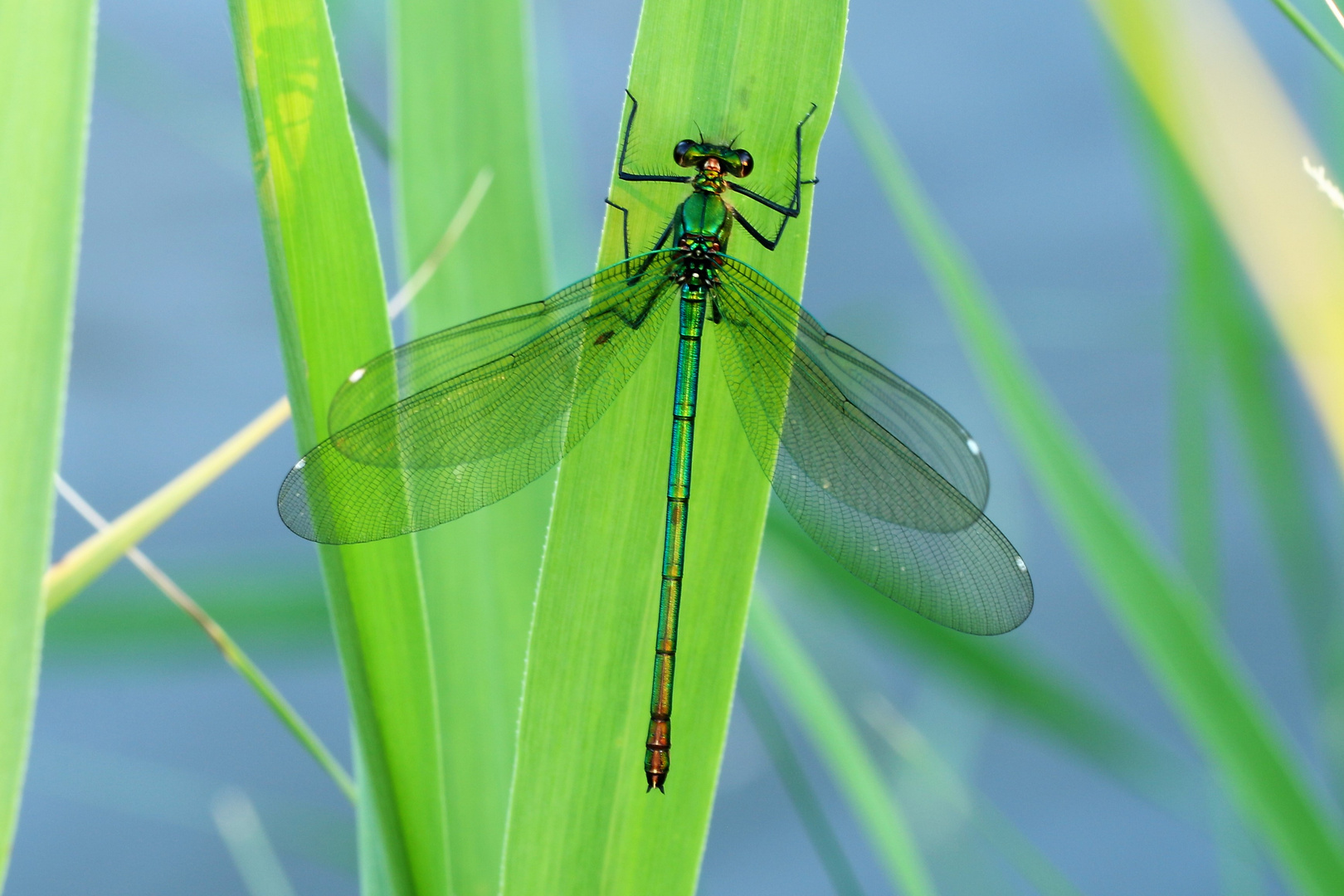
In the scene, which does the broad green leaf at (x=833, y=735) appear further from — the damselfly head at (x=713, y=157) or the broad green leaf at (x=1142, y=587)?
the damselfly head at (x=713, y=157)

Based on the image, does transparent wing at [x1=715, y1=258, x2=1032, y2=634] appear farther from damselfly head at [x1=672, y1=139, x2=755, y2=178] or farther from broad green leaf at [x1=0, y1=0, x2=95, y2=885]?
broad green leaf at [x1=0, y1=0, x2=95, y2=885]

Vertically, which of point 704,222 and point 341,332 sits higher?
point 704,222

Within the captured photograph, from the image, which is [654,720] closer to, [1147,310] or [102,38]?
[102,38]

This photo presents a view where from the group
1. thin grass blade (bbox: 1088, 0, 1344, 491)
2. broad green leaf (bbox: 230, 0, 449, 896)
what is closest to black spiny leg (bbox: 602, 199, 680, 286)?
broad green leaf (bbox: 230, 0, 449, 896)

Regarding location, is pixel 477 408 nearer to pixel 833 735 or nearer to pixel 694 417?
pixel 694 417

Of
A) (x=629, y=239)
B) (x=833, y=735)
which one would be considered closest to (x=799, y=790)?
(x=833, y=735)

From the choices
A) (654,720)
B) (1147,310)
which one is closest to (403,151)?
(654,720)
